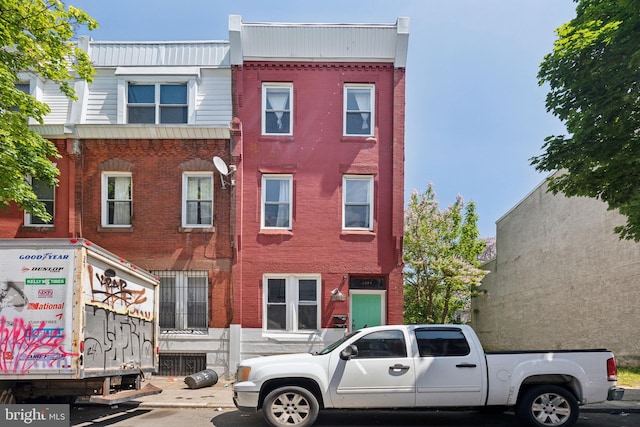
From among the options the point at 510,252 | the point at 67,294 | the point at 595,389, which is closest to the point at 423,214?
the point at 510,252

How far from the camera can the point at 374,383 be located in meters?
7.39

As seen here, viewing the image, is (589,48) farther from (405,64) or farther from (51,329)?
(51,329)

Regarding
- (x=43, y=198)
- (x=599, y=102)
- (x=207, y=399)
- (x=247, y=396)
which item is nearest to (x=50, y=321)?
(x=247, y=396)

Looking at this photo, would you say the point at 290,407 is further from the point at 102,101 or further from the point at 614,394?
the point at 102,101

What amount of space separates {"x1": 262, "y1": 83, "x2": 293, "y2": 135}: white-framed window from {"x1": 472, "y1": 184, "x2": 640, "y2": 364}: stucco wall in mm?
10615

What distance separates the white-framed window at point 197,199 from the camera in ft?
45.1

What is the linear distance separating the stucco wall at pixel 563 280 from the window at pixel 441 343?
923 centimetres

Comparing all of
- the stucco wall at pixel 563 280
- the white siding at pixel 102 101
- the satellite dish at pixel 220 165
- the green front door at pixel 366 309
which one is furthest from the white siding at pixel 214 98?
the stucco wall at pixel 563 280

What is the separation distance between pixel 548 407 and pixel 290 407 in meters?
4.14

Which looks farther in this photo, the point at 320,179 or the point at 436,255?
the point at 436,255

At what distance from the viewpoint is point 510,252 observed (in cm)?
2303

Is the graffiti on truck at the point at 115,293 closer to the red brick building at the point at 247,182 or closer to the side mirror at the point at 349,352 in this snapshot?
the red brick building at the point at 247,182

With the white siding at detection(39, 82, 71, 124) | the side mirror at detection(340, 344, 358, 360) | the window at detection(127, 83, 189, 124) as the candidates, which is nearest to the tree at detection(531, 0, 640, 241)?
the side mirror at detection(340, 344, 358, 360)

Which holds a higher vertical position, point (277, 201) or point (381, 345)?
point (277, 201)
